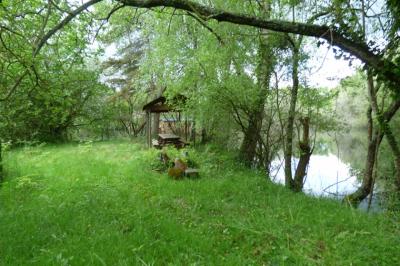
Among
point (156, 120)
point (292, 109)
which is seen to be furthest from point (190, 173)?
point (156, 120)

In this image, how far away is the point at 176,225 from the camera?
4.41m

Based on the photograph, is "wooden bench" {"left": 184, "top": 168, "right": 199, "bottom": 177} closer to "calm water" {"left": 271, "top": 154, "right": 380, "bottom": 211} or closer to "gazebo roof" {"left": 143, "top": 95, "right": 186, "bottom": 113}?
"calm water" {"left": 271, "top": 154, "right": 380, "bottom": 211}

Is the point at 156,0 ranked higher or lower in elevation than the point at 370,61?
higher

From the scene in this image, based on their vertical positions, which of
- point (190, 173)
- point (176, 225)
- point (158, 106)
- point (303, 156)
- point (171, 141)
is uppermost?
point (158, 106)

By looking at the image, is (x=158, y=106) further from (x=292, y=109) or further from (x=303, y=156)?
(x=303, y=156)

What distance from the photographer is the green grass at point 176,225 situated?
3602mm

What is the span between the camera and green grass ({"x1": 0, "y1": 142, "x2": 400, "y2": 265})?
3602 millimetres

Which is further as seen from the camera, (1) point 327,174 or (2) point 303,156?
(1) point 327,174

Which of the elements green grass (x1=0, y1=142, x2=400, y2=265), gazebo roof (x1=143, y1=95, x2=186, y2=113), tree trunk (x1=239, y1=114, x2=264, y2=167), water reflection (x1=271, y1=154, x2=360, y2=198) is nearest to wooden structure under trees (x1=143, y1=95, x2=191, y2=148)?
gazebo roof (x1=143, y1=95, x2=186, y2=113)

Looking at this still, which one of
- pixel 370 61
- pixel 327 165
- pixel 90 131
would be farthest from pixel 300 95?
pixel 90 131

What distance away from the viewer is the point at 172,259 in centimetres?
353

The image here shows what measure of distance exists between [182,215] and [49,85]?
10.2 ft

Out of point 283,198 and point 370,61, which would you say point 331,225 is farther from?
point 370,61

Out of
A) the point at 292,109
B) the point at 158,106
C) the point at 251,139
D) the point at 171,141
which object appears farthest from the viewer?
the point at 158,106
